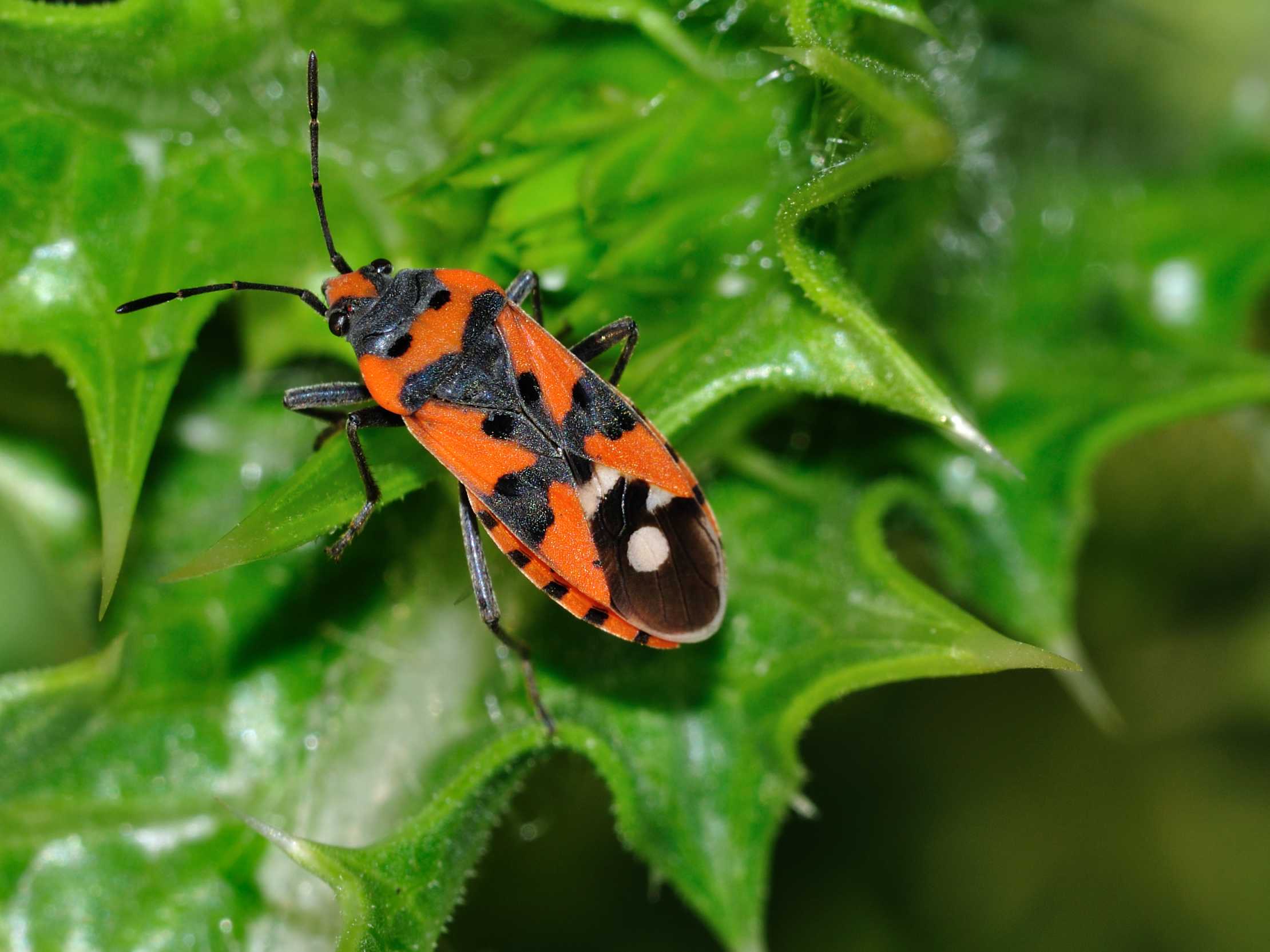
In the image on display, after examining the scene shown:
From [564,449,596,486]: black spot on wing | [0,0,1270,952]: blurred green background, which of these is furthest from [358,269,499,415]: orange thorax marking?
[564,449,596,486]: black spot on wing

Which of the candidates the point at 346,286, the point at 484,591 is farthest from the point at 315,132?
the point at 484,591

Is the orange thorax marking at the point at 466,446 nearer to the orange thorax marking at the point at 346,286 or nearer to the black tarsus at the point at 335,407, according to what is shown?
the black tarsus at the point at 335,407

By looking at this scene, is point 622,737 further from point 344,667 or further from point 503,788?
point 344,667

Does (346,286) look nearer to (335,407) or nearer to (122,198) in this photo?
(335,407)

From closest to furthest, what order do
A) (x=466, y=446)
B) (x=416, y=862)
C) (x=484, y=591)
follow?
(x=416, y=862) < (x=484, y=591) < (x=466, y=446)

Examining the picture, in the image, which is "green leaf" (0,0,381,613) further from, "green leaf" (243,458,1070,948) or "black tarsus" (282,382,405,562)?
"green leaf" (243,458,1070,948)

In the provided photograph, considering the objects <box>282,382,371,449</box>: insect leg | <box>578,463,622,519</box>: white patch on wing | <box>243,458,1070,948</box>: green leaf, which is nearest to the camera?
<box>243,458,1070,948</box>: green leaf

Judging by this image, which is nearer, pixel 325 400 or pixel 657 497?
pixel 657 497
